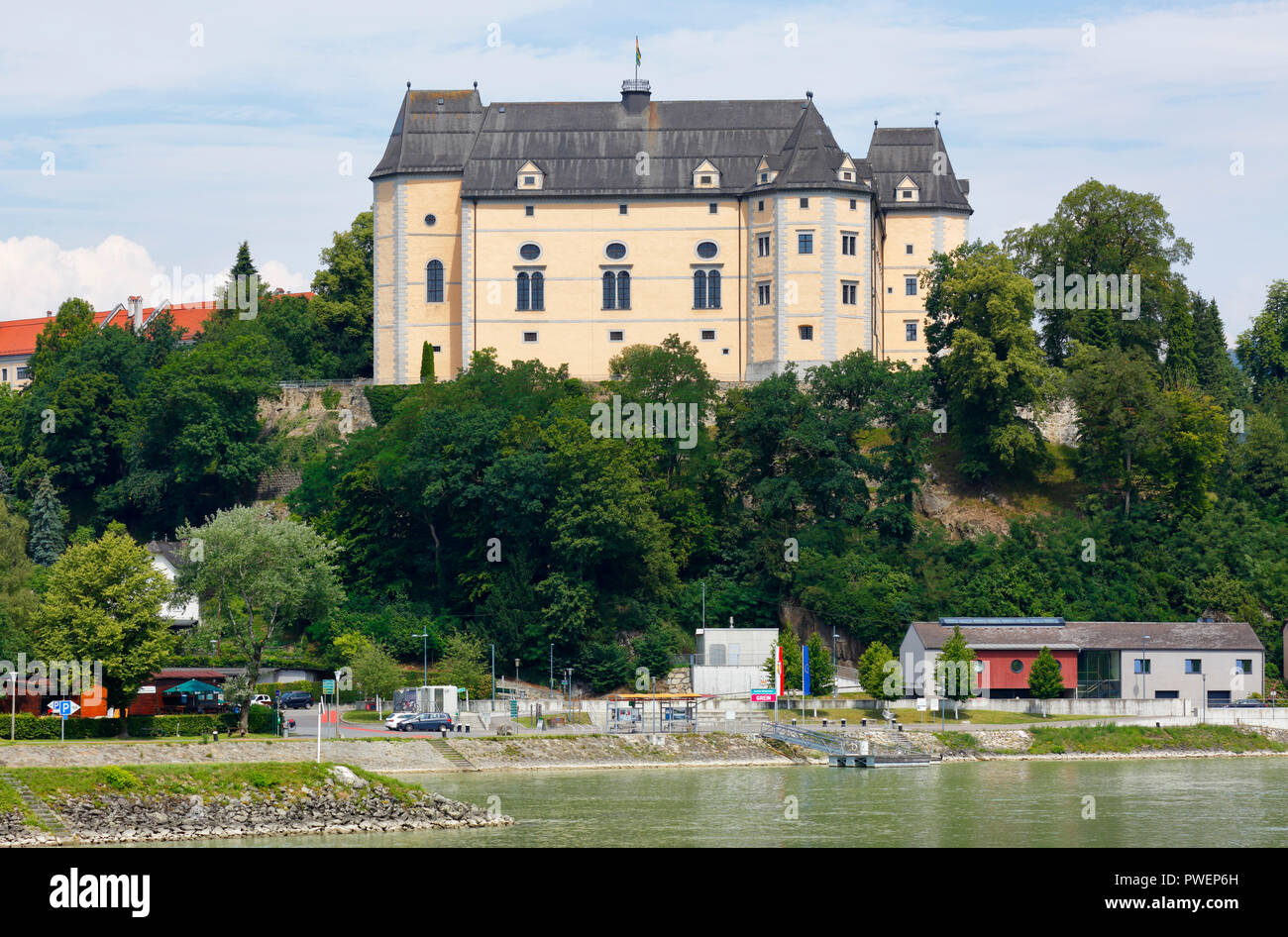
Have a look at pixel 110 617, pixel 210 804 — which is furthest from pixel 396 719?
pixel 210 804

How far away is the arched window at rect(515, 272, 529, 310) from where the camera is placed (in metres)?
93.8

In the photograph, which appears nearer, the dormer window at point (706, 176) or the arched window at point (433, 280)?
the dormer window at point (706, 176)

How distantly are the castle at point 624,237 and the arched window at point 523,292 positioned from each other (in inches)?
2.9

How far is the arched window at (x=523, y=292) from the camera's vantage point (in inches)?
3693

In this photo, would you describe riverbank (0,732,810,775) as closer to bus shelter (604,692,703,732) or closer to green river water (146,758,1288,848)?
green river water (146,758,1288,848)

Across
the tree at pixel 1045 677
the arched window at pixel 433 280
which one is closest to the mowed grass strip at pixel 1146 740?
the tree at pixel 1045 677

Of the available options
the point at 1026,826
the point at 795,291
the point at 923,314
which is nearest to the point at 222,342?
the point at 795,291

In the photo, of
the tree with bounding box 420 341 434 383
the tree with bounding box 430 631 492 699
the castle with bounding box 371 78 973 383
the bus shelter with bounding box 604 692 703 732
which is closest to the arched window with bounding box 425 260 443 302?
the castle with bounding box 371 78 973 383

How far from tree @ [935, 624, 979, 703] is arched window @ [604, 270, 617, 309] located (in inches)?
1187

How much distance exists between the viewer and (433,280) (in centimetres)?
9544

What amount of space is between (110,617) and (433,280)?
4073cm

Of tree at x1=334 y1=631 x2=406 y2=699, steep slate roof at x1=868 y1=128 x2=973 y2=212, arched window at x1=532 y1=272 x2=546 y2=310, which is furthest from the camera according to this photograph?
steep slate roof at x1=868 y1=128 x2=973 y2=212

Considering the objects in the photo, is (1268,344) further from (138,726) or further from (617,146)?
(138,726)

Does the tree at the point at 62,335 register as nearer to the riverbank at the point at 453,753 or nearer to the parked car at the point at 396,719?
the parked car at the point at 396,719
